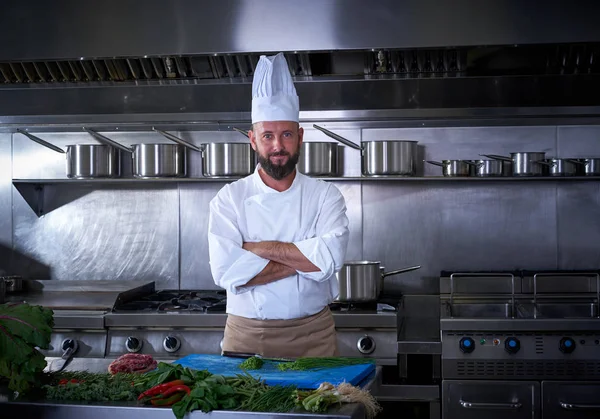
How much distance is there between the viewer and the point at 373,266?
181 inches

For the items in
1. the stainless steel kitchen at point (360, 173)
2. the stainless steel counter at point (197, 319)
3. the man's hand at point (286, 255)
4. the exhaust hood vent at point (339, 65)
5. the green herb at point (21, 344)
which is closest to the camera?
the green herb at point (21, 344)

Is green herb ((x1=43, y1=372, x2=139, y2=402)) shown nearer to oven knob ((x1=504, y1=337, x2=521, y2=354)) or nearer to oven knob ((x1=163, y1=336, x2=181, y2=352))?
oven knob ((x1=163, y1=336, x2=181, y2=352))

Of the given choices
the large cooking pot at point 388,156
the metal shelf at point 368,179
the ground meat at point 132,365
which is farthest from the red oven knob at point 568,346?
the ground meat at point 132,365

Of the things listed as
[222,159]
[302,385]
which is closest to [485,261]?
[222,159]

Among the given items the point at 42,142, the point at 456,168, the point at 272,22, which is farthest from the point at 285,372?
the point at 42,142

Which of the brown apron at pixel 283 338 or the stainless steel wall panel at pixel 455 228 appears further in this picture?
the stainless steel wall panel at pixel 455 228

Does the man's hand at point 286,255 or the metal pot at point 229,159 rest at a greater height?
the metal pot at point 229,159

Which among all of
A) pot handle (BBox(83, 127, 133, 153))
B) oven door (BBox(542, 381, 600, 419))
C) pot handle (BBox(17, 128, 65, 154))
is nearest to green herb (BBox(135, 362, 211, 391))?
oven door (BBox(542, 381, 600, 419))

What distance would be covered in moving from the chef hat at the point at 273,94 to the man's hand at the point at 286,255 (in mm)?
527

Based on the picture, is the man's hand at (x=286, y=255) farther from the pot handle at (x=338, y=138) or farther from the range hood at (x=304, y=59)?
the pot handle at (x=338, y=138)

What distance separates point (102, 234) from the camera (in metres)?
5.52

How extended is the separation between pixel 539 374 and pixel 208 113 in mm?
2400

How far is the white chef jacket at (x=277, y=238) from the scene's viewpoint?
10.4ft

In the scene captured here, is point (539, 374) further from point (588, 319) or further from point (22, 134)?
point (22, 134)
